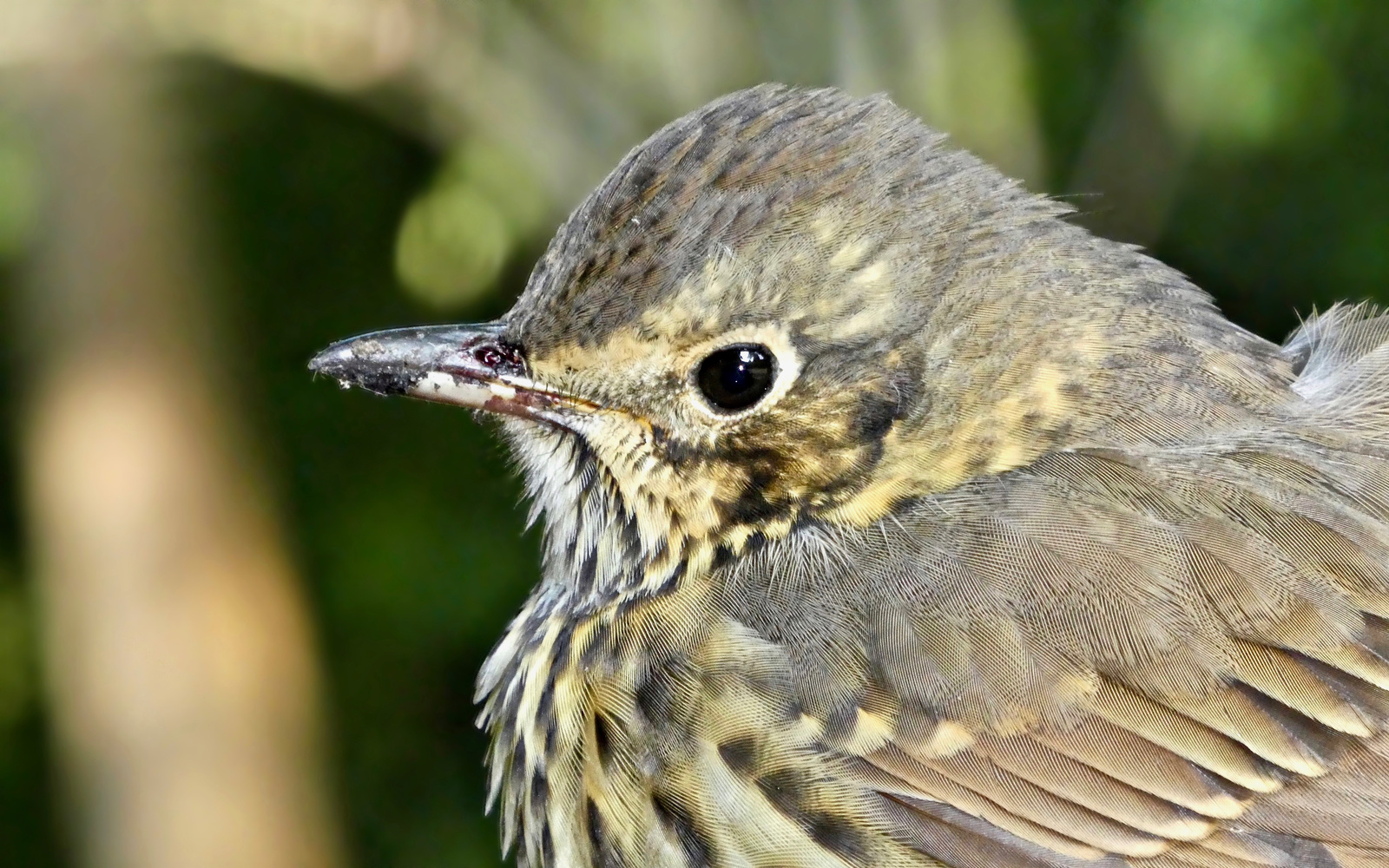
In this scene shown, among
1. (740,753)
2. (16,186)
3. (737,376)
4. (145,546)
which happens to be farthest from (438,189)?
(740,753)

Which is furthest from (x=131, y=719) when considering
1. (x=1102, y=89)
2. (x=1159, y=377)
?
(x=1159, y=377)

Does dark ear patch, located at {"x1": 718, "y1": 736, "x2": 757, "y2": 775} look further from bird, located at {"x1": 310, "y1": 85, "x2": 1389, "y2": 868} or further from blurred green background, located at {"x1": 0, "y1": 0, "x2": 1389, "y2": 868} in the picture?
blurred green background, located at {"x1": 0, "y1": 0, "x2": 1389, "y2": 868}

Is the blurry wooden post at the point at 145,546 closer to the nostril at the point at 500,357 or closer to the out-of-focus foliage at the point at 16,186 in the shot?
the out-of-focus foliage at the point at 16,186

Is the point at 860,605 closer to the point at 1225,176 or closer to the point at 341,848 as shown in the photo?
the point at 1225,176

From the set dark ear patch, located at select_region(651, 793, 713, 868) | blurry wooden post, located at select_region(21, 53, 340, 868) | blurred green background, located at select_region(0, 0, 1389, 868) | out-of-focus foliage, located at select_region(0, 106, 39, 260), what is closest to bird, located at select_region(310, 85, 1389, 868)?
dark ear patch, located at select_region(651, 793, 713, 868)

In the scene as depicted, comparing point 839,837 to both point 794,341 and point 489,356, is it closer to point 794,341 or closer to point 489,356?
point 794,341

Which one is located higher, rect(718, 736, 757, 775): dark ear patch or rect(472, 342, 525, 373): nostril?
rect(472, 342, 525, 373): nostril
